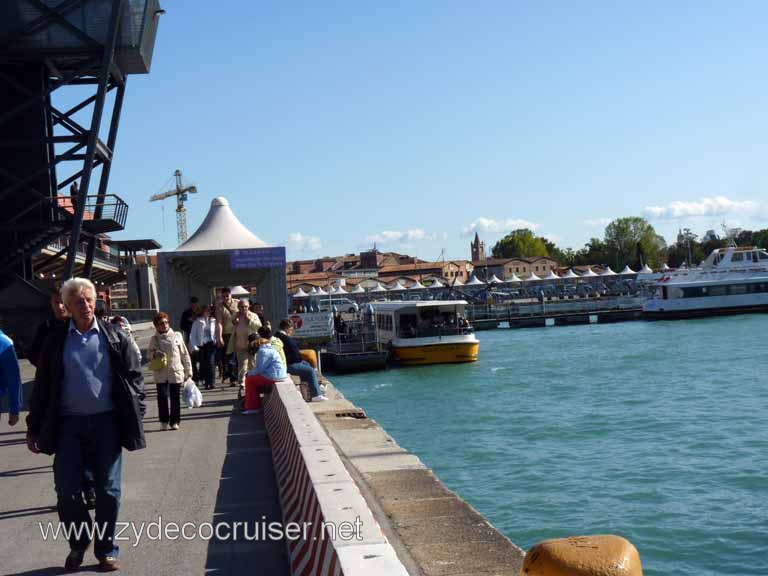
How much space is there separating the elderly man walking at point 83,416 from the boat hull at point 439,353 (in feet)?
125

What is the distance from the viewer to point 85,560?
639 centimetres

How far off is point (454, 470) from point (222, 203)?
12.7 m

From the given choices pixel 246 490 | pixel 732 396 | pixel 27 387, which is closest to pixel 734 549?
pixel 246 490

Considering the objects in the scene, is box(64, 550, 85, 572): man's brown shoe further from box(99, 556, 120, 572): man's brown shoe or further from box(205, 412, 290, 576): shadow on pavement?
box(205, 412, 290, 576): shadow on pavement

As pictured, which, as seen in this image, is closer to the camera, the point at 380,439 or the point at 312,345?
the point at 380,439

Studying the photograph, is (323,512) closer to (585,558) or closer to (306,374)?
(585,558)

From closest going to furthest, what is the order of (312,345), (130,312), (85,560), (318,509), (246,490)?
1. (318,509)
2. (85,560)
3. (246,490)
4. (312,345)
5. (130,312)

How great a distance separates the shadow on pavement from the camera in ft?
20.7

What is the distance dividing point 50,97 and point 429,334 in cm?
2212

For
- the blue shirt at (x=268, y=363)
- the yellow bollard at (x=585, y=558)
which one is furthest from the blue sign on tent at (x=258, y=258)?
the yellow bollard at (x=585, y=558)

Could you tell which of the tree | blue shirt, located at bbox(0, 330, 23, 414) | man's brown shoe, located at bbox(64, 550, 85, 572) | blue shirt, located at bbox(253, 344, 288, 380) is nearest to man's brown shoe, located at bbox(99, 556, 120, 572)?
man's brown shoe, located at bbox(64, 550, 85, 572)

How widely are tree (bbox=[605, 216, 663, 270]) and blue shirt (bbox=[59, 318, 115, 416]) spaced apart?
175 m

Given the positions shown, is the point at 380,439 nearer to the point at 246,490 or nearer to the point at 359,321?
the point at 246,490

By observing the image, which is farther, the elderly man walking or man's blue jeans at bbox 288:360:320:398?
man's blue jeans at bbox 288:360:320:398
